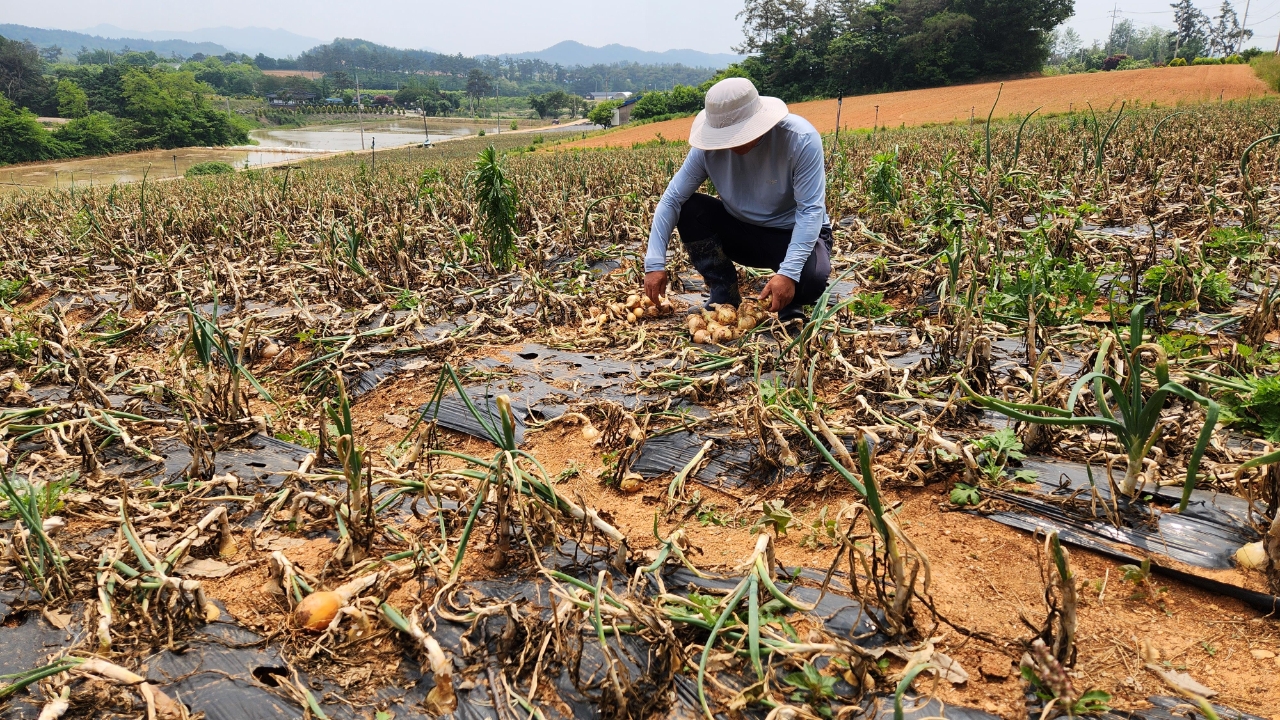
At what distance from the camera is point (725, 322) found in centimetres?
361

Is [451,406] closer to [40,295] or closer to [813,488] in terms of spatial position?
[813,488]

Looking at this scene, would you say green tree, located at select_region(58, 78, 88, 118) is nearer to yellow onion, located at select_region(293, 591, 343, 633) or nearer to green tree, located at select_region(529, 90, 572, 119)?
green tree, located at select_region(529, 90, 572, 119)

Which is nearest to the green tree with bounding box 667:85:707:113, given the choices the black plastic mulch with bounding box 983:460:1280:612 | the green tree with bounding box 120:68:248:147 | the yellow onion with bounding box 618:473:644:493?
the green tree with bounding box 120:68:248:147

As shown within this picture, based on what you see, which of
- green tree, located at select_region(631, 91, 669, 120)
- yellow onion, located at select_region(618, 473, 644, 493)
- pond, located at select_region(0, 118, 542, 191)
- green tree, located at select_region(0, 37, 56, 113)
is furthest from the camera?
green tree, located at select_region(0, 37, 56, 113)

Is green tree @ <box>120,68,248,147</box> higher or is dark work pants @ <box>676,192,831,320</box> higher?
green tree @ <box>120,68,248,147</box>

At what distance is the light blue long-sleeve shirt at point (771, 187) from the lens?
3.35 meters

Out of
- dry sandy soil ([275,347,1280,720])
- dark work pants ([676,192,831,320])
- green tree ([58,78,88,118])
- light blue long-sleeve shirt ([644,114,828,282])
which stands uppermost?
green tree ([58,78,88,118])

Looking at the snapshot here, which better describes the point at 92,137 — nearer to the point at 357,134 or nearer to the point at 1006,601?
the point at 357,134

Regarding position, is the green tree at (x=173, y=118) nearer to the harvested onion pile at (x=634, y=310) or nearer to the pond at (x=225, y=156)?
the pond at (x=225, y=156)

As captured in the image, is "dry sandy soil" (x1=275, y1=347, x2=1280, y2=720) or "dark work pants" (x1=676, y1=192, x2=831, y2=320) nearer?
"dry sandy soil" (x1=275, y1=347, x2=1280, y2=720)

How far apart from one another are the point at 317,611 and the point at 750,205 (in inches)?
113

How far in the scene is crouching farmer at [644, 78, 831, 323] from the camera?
3.30m

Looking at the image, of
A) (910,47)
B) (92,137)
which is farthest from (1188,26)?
(92,137)

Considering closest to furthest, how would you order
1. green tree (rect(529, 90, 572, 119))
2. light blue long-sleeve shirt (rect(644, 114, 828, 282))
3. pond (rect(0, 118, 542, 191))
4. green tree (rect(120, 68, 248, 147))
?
light blue long-sleeve shirt (rect(644, 114, 828, 282)) < pond (rect(0, 118, 542, 191)) < green tree (rect(120, 68, 248, 147)) < green tree (rect(529, 90, 572, 119))
